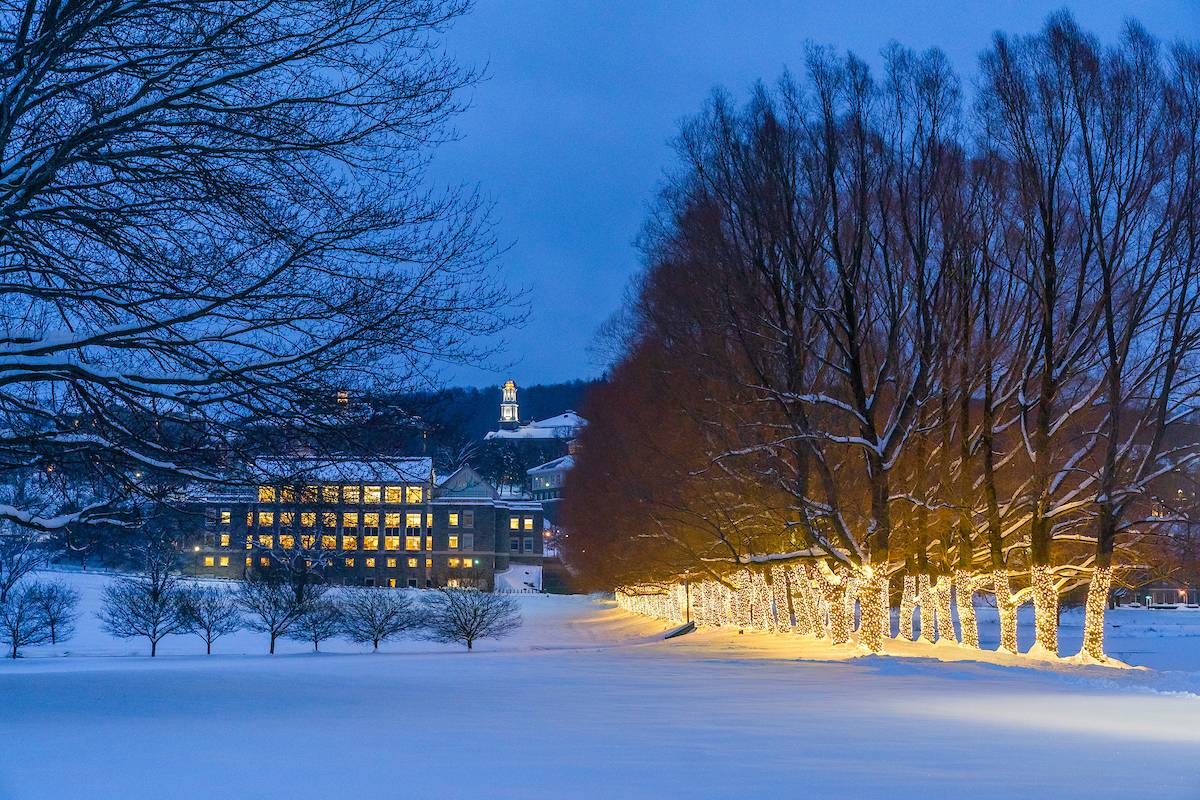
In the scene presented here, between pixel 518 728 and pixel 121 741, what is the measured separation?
3.16 metres

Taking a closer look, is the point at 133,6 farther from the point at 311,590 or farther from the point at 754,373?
the point at 311,590

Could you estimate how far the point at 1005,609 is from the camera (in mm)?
24953

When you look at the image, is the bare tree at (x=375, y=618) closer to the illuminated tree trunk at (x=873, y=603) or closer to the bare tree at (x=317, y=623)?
the bare tree at (x=317, y=623)

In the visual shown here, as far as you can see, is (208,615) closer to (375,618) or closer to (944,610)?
(375,618)

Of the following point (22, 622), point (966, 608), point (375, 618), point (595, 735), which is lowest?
point (375, 618)

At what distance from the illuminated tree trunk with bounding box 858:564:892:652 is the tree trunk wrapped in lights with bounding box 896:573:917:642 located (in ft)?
25.8

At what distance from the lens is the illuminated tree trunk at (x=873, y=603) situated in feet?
79.4

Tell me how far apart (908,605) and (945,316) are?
11.7 metres

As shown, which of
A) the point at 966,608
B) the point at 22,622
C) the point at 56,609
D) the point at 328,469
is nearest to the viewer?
the point at 328,469

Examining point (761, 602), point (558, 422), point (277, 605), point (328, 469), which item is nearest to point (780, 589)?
point (761, 602)

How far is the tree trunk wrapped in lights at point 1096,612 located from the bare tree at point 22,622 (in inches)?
1400

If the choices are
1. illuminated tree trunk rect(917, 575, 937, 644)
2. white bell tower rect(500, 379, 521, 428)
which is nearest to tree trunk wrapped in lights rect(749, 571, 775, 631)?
illuminated tree trunk rect(917, 575, 937, 644)

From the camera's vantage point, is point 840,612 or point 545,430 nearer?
point 840,612

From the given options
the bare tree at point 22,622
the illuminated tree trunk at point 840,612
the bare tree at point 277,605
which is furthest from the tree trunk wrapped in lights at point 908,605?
the bare tree at point 22,622
